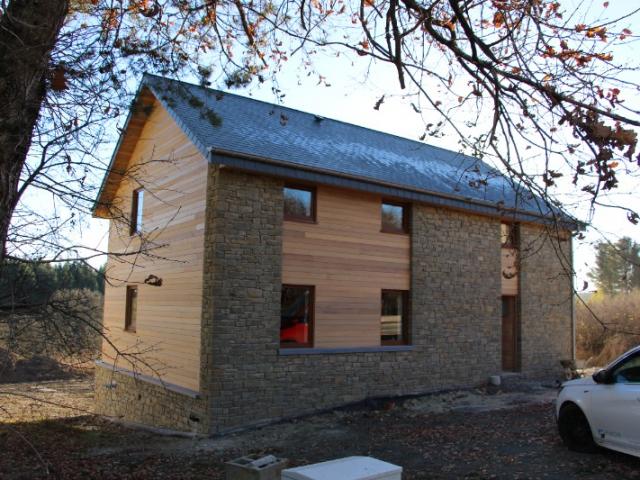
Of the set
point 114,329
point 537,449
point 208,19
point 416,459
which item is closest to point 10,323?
point 208,19

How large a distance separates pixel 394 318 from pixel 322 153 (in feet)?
14.8

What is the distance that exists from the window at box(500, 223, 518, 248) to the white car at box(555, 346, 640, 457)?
9.25 meters

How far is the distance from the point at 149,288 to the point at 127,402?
10.8 feet

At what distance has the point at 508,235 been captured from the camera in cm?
1748

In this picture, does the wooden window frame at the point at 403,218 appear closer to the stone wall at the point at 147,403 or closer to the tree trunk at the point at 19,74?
the stone wall at the point at 147,403

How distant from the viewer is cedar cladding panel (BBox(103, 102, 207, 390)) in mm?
12438

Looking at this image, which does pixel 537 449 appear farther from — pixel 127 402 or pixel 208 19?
pixel 127 402

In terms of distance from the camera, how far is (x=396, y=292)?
1478 centimetres

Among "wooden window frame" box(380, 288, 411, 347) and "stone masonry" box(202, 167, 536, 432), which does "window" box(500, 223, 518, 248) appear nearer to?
"stone masonry" box(202, 167, 536, 432)

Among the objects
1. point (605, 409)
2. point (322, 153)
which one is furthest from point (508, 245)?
point (605, 409)

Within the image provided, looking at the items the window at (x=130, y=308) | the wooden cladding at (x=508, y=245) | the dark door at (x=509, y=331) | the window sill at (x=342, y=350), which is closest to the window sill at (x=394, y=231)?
the window sill at (x=342, y=350)

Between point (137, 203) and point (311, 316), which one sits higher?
point (137, 203)

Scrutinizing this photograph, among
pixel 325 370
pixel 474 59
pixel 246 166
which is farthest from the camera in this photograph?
pixel 325 370

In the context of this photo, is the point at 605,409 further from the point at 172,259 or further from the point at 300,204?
the point at 172,259
